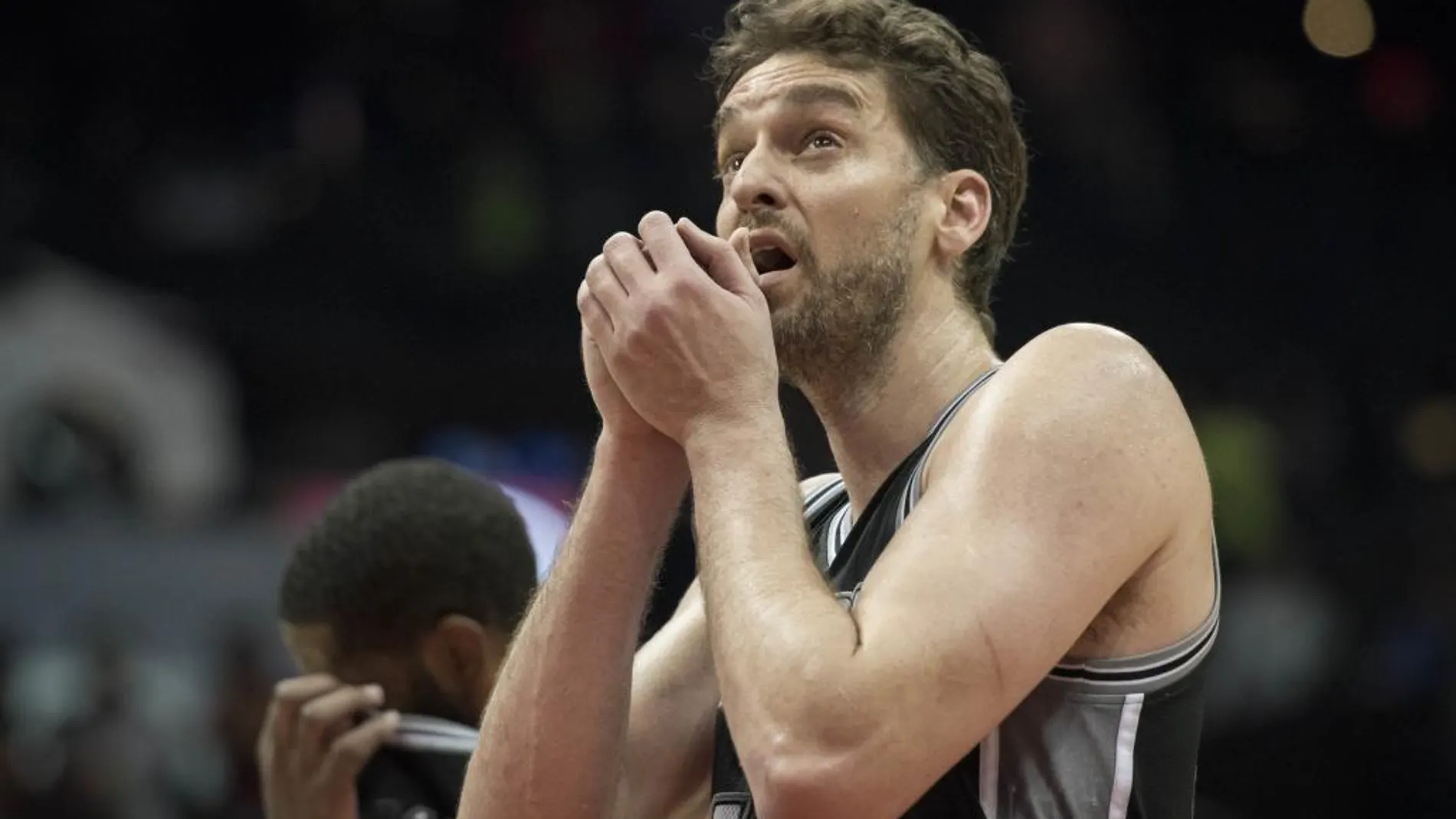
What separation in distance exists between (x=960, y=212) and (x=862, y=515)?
57 cm

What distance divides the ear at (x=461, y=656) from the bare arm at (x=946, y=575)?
120 cm

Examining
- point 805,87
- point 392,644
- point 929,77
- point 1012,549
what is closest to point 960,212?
point 929,77

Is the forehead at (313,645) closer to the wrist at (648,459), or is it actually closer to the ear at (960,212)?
the wrist at (648,459)

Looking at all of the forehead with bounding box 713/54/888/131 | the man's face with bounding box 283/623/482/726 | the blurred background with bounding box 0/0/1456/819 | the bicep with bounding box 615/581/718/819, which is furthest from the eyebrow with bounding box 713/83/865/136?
the blurred background with bounding box 0/0/1456/819

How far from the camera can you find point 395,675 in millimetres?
3580

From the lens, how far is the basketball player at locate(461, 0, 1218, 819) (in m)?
2.27

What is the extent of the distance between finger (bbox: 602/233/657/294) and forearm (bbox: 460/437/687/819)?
24 centimetres

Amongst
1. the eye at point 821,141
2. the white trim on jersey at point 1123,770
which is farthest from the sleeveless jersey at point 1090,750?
the eye at point 821,141

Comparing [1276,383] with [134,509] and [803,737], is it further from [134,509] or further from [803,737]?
[803,737]

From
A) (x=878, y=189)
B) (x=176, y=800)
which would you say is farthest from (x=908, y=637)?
(x=176, y=800)

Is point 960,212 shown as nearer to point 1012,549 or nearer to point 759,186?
point 759,186

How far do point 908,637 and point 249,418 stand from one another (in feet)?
26.4

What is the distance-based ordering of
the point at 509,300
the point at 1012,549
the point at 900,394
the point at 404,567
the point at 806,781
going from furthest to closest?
the point at 509,300, the point at 404,567, the point at 900,394, the point at 1012,549, the point at 806,781

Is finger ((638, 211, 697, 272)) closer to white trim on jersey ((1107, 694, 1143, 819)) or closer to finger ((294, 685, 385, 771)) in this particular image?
white trim on jersey ((1107, 694, 1143, 819))
